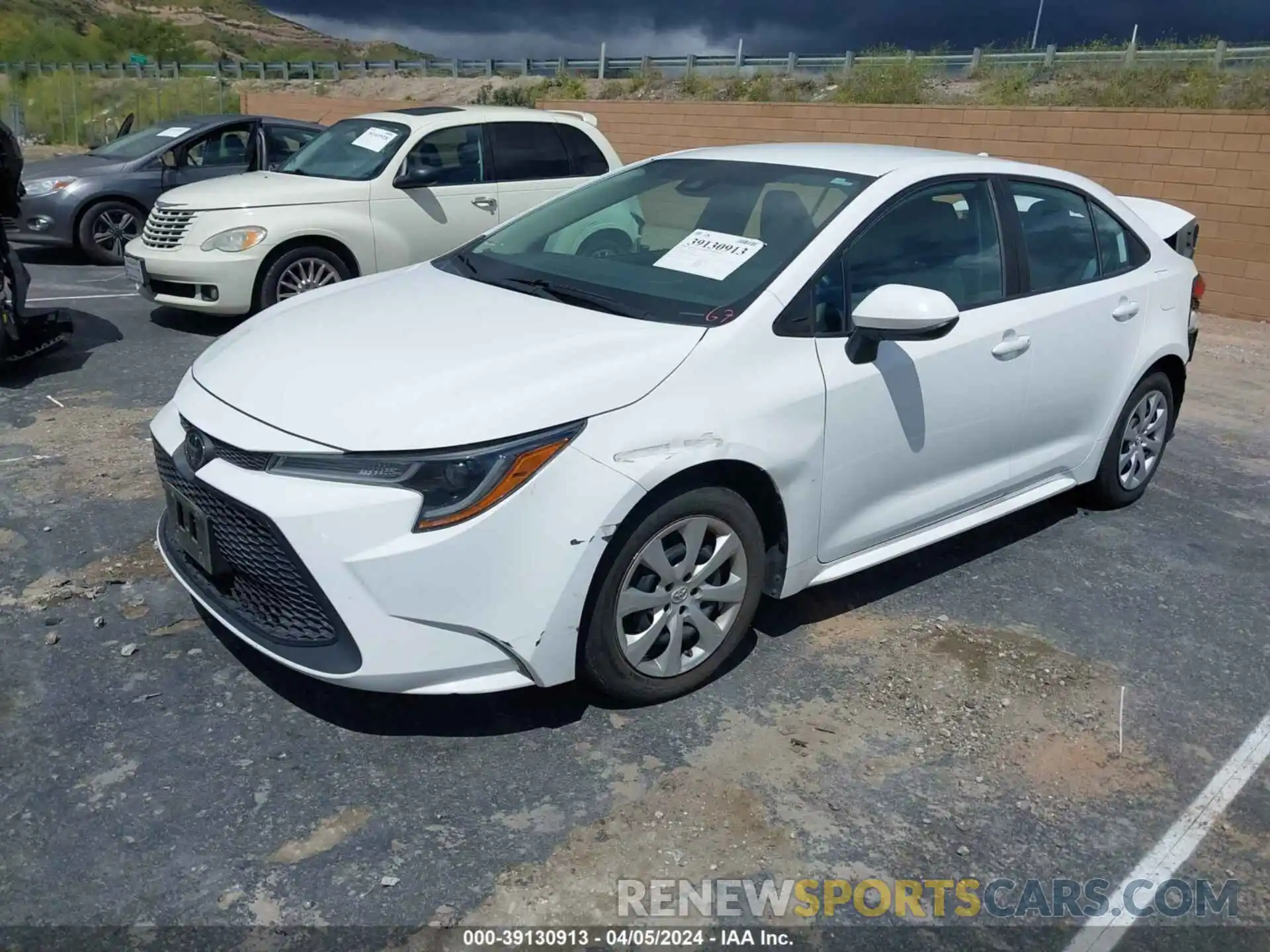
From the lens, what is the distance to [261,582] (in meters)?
2.98

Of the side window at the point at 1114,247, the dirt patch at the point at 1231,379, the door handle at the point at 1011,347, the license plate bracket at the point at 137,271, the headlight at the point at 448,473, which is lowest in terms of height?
the dirt patch at the point at 1231,379

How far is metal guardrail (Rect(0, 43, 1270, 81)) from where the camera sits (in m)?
22.3

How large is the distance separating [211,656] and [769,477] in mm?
1906

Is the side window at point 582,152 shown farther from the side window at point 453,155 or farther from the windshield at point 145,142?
the windshield at point 145,142

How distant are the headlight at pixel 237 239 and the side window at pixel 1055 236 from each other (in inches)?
208

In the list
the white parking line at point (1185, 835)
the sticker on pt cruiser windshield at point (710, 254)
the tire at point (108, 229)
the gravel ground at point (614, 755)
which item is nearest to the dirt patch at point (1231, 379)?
the gravel ground at point (614, 755)

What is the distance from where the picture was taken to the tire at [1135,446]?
4.92 metres

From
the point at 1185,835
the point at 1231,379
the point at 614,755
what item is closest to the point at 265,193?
the point at 614,755

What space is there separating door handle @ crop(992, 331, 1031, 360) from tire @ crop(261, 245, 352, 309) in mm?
5071

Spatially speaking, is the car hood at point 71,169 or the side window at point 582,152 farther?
the car hood at point 71,169

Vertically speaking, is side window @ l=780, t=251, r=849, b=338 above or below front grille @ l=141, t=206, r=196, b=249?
above

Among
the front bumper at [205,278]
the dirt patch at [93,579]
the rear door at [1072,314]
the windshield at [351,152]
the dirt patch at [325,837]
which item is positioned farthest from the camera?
the windshield at [351,152]

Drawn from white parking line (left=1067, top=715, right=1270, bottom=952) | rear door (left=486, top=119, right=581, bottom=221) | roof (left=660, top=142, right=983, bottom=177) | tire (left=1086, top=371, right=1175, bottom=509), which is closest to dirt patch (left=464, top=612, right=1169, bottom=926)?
white parking line (left=1067, top=715, right=1270, bottom=952)

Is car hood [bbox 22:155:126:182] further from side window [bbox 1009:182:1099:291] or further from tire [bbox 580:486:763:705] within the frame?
tire [bbox 580:486:763:705]
